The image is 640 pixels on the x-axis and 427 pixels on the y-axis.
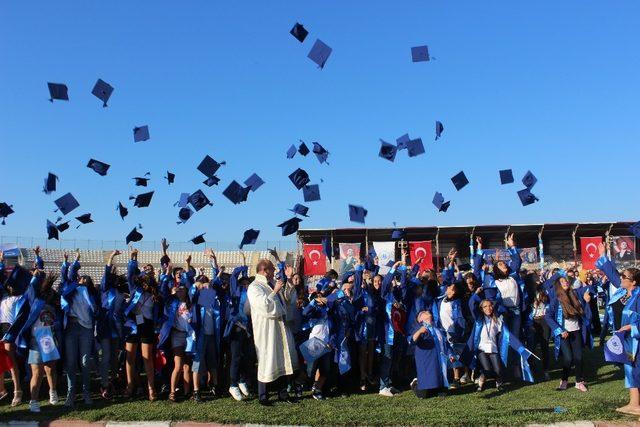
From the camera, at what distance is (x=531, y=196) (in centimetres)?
1342

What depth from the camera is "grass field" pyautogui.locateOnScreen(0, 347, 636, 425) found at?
6.85m

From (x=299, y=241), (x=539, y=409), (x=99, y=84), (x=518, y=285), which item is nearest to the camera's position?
(x=539, y=409)

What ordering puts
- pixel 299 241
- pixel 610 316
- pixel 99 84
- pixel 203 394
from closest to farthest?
pixel 203 394 < pixel 99 84 < pixel 610 316 < pixel 299 241

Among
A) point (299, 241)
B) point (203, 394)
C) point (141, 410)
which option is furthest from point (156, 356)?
point (299, 241)

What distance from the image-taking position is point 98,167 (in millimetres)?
12695

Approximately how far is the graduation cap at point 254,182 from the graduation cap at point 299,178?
73 cm

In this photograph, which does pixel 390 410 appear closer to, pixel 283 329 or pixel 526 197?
pixel 283 329

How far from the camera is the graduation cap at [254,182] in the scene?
12.9 meters

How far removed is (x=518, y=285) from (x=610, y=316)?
4377mm

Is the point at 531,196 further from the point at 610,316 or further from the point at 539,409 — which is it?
the point at 539,409

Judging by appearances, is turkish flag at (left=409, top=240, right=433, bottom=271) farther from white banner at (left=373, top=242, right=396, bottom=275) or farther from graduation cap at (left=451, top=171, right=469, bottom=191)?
graduation cap at (left=451, top=171, right=469, bottom=191)

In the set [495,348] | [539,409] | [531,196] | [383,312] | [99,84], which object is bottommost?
[539,409]

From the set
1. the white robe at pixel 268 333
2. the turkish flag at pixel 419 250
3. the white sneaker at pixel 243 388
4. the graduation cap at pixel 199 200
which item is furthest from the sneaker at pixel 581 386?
the turkish flag at pixel 419 250

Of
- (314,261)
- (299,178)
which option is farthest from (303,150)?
(314,261)
